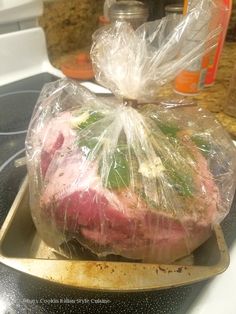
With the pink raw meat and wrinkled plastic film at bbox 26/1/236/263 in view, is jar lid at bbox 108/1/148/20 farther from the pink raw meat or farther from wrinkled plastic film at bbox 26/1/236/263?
the pink raw meat

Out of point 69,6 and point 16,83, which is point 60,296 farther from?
point 69,6

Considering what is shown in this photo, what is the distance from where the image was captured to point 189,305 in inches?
14.2

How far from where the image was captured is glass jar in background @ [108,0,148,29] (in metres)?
0.85

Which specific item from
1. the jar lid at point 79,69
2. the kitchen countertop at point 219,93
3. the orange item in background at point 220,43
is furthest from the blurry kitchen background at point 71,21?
the orange item in background at point 220,43

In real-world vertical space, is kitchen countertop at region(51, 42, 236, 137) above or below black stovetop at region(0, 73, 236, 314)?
below

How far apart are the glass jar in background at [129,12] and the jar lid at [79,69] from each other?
0.14 m

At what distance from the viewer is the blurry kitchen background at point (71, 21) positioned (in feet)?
3.04

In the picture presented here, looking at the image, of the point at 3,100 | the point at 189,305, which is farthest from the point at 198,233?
the point at 3,100

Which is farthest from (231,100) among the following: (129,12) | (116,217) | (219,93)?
(116,217)

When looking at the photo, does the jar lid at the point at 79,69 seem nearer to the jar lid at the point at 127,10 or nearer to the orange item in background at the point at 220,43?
the jar lid at the point at 127,10

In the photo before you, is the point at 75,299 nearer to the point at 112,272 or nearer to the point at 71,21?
the point at 112,272

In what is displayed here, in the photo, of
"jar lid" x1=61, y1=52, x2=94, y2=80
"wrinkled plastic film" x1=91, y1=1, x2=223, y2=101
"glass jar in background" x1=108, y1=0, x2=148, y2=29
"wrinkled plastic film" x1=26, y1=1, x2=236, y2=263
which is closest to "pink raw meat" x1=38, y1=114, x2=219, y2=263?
"wrinkled plastic film" x1=26, y1=1, x2=236, y2=263

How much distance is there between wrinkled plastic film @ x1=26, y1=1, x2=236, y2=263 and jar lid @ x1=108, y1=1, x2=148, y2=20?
426 mm

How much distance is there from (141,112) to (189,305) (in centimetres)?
26
